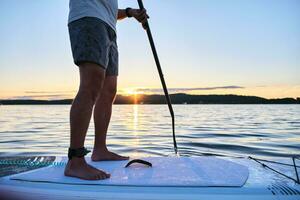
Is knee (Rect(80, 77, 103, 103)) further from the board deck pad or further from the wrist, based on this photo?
the wrist

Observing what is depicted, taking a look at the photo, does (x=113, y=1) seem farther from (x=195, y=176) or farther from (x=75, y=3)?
(x=195, y=176)

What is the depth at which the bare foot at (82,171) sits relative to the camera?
2771 mm

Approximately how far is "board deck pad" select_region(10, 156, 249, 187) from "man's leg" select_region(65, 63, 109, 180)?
10 cm

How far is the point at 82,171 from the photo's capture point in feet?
9.36

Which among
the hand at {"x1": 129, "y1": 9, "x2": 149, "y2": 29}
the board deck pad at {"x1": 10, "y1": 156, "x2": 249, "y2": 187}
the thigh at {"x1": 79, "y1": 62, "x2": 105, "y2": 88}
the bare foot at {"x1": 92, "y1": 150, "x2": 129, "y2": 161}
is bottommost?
the bare foot at {"x1": 92, "y1": 150, "x2": 129, "y2": 161}

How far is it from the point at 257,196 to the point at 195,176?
0.54 metres

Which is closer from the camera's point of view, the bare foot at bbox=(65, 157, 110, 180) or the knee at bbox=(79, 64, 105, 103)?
the bare foot at bbox=(65, 157, 110, 180)

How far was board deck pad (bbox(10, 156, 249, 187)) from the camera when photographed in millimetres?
2604

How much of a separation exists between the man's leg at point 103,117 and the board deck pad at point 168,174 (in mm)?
215

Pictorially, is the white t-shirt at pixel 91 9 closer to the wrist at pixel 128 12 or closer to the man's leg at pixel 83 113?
the man's leg at pixel 83 113

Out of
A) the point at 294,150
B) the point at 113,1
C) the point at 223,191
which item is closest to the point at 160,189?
the point at 223,191

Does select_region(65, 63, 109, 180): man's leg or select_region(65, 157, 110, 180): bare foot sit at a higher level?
select_region(65, 63, 109, 180): man's leg

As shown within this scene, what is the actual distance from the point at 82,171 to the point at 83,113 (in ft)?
1.43

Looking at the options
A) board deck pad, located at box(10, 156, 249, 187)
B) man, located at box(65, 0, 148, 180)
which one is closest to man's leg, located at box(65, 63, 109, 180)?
man, located at box(65, 0, 148, 180)
